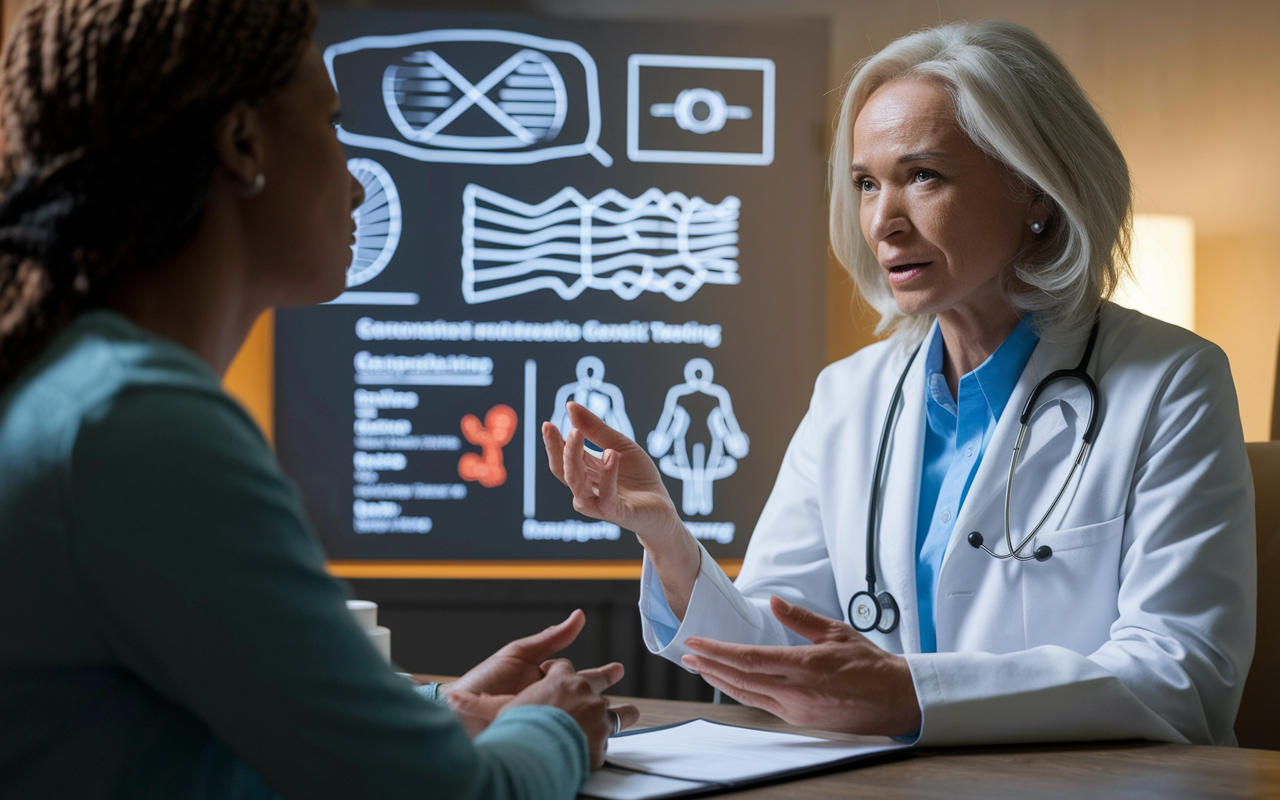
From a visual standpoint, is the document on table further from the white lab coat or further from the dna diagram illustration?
the dna diagram illustration

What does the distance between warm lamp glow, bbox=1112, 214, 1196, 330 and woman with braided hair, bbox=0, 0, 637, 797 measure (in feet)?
8.20

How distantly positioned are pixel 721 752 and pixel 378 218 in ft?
7.43

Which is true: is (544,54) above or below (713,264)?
above

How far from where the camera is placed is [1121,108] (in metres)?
3.15

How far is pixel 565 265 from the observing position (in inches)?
116

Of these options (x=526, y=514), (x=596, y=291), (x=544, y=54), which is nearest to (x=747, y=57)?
(x=544, y=54)

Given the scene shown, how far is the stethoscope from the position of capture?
1.40 m

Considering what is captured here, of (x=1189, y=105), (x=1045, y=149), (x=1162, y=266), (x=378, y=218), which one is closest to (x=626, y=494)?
(x=1045, y=149)

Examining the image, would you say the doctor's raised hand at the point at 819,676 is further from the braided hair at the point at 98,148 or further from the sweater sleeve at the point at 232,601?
the braided hair at the point at 98,148

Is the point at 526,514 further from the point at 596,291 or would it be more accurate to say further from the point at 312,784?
the point at 312,784

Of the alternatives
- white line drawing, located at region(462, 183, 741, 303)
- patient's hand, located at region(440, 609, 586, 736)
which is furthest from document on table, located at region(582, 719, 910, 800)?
white line drawing, located at region(462, 183, 741, 303)

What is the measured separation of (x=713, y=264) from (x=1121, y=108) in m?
1.40

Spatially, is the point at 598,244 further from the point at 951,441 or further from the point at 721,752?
the point at 721,752

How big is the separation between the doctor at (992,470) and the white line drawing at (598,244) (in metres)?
1.12
